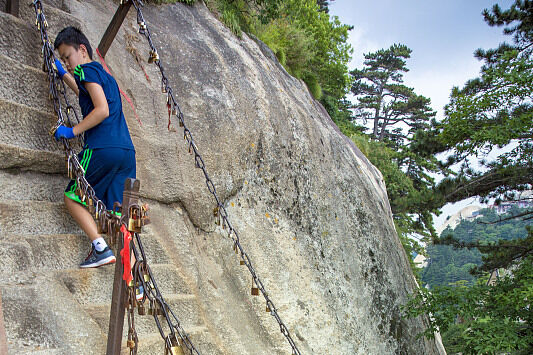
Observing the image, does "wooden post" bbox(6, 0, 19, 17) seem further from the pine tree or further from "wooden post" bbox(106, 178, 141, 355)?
the pine tree

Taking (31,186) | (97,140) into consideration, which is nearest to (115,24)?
(97,140)

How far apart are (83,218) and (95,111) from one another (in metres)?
0.74

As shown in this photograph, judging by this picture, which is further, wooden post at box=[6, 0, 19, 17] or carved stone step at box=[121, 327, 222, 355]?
wooden post at box=[6, 0, 19, 17]

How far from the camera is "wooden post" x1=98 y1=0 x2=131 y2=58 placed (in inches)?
144

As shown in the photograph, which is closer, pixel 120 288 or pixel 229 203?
pixel 120 288

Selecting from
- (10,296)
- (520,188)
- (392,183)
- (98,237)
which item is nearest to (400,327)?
(520,188)

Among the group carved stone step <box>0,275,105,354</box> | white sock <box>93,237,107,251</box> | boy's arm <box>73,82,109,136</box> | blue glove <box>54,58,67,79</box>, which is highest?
blue glove <box>54,58,67,79</box>

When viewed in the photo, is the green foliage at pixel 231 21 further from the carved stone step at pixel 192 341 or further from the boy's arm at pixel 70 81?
the carved stone step at pixel 192 341

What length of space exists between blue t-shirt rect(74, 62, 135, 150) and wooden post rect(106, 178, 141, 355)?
112 cm

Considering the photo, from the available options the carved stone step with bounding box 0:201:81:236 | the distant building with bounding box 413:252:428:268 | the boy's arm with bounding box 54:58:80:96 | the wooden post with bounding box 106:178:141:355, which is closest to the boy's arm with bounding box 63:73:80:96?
the boy's arm with bounding box 54:58:80:96

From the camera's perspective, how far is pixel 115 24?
3830 millimetres

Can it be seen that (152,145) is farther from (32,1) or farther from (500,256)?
(500,256)

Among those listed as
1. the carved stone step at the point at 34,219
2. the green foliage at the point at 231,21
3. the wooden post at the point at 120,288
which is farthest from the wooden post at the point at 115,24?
the green foliage at the point at 231,21

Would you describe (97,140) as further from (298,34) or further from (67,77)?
(298,34)
